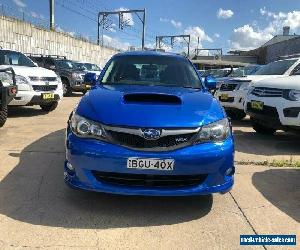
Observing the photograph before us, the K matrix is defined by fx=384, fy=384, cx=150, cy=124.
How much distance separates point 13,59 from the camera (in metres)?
9.68

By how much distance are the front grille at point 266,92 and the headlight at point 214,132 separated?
131 inches

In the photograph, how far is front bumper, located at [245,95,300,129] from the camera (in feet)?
20.4

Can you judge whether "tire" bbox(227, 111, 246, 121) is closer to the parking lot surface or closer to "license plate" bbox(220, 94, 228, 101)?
"license plate" bbox(220, 94, 228, 101)

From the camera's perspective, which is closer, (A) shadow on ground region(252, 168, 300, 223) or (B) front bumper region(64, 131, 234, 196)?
(B) front bumper region(64, 131, 234, 196)

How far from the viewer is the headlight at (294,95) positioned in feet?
20.6

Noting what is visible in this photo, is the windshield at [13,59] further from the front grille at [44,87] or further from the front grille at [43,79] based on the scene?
the front grille at [44,87]

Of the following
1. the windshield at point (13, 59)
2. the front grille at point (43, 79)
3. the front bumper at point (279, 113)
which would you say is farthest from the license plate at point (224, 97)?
the windshield at point (13, 59)

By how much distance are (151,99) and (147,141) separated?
65 cm

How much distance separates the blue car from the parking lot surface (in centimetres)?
27

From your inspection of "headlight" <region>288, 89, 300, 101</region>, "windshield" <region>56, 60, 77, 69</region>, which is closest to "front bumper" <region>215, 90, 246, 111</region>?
"headlight" <region>288, 89, 300, 101</region>

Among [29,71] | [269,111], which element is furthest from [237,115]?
[29,71]

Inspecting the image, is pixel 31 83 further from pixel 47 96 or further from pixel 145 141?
pixel 145 141

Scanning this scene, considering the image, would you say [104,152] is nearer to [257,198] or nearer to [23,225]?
[23,225]

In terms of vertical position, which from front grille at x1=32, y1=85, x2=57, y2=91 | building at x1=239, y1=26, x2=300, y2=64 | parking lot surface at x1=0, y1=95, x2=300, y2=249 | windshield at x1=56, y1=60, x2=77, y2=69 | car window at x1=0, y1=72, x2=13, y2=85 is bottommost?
parking lot surface at x1=0, y1=95, x2=300, y2=249
